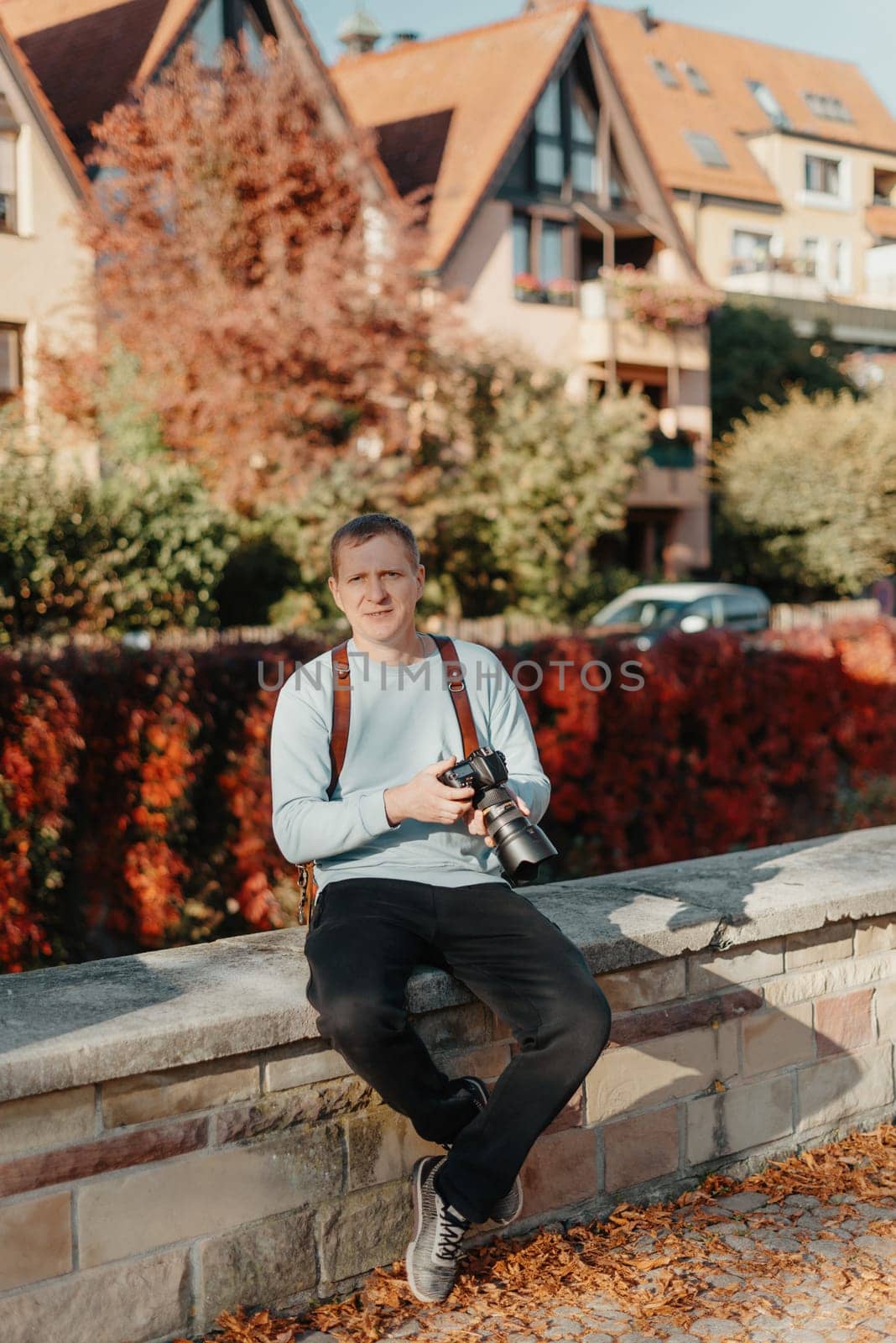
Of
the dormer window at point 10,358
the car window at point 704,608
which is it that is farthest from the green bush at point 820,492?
the dormer window at point 10,358

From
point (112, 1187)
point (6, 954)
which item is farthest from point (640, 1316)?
point (6, 954)

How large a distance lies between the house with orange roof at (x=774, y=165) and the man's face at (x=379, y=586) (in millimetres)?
35106

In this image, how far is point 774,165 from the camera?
147 feet

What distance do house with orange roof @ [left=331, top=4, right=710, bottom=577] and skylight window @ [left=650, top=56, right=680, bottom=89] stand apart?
1290 cm

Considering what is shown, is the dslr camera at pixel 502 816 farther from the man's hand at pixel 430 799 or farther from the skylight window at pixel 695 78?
the skylight window at pixel 695 78

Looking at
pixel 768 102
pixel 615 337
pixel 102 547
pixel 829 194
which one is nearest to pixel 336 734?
pixel 102 547

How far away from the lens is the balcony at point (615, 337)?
101 feet

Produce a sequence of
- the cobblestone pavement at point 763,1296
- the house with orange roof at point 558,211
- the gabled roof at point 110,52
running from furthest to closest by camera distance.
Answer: the house with orange roof at point 558,211, the gabled roof at point 110,52, the cobblestone pavement at point 763,1296

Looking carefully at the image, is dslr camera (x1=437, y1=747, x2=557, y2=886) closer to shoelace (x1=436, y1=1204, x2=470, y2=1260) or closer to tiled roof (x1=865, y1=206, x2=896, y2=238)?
shoelace (x1=436, y1=1204, x2=470, y2=1260)

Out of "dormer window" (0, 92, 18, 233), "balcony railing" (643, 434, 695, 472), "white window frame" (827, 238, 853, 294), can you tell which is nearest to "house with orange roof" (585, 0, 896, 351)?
"white window frame" (827, 238, 853, 294)

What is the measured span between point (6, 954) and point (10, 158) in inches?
793

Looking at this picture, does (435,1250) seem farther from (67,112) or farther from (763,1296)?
(67,112)

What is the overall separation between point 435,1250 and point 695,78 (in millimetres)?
46576

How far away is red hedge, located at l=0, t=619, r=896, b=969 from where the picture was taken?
233 inches
